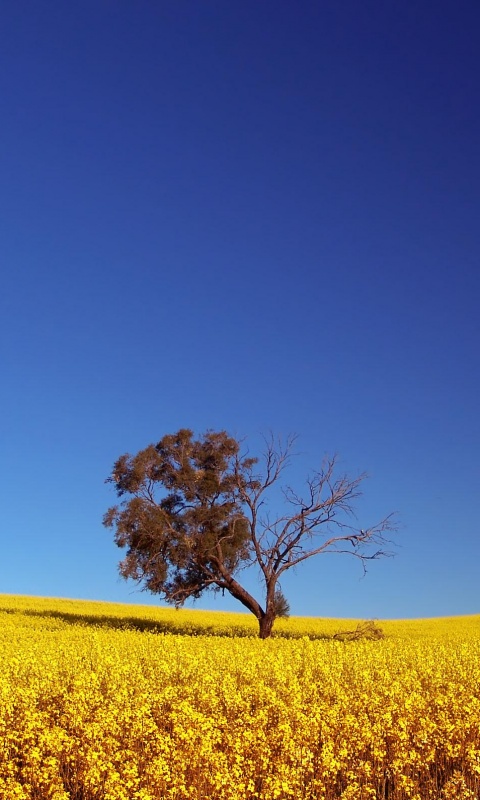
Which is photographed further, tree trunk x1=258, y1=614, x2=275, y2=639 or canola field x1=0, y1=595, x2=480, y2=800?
tree trunk x1=258, y1=614, x2=275, y2=639

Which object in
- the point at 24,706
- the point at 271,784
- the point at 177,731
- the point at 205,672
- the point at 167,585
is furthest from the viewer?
the point at 167,585

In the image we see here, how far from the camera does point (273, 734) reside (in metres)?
9.95

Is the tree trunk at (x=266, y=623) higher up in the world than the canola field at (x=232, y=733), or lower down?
higher up

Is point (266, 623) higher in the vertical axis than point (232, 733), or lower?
higher

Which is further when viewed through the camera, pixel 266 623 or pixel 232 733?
pixel 266 623

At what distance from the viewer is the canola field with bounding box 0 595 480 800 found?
8.61 metres

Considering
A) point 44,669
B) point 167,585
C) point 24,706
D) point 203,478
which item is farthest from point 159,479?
point 24,706

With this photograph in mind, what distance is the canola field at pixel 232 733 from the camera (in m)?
8.61

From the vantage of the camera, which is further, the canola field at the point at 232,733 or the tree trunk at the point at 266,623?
the tree trunk at the point at 266,623

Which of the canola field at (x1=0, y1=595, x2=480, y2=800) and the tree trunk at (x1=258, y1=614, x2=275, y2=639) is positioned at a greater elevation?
the tree trunk at (x1=258, y1=614, x2=275, y2=639)

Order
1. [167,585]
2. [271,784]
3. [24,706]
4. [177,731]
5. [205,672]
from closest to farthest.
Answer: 1. [271,784]
2. [177,731]
3. [24,706]
4. [205,672]
5. [167,585]

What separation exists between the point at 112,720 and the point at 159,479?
2631 cm

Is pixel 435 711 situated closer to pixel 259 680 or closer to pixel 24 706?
pixel 259 680

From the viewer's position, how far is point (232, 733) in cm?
1023
